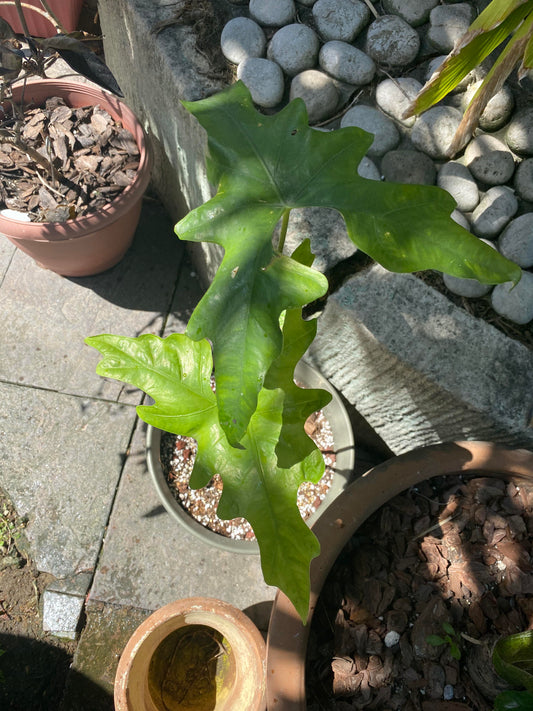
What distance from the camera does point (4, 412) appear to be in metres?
2.24

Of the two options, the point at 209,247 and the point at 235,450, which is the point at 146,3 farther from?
the point at 235,450

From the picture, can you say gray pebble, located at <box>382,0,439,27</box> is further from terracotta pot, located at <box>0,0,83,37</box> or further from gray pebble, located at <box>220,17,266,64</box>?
terracotta pot, located at <box>0,0,83,37</box>

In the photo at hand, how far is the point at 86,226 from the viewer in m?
1.98

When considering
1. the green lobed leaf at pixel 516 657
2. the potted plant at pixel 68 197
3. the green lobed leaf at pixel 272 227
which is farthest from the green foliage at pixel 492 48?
the potted plant at pixel 68 197

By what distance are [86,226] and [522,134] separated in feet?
4.74

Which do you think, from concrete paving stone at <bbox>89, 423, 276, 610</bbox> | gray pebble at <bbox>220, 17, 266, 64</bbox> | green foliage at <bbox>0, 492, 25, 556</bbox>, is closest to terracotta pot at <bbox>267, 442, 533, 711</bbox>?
concrete paving stone at <bbox>89, 423, 276, 610</bbox>

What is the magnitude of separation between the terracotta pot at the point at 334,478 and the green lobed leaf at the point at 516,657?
801 millimetres

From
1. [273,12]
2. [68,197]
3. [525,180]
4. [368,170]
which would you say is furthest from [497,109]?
[68,197]

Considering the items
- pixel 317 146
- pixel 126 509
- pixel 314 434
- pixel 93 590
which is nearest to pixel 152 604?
pixel 93 590

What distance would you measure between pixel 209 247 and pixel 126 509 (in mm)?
1019

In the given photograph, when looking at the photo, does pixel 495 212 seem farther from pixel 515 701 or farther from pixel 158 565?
pixel 158 565

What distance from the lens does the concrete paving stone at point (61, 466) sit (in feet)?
6.80

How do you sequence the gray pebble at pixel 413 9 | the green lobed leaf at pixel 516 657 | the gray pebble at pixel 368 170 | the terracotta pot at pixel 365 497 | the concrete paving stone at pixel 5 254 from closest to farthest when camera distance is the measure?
the green lobed leaf at pixel 516 657 → the terracotta pot at pixel 365 497 → the gray pebble at pixel 368 170 → the gray pebble at pixel 413 9 → the concrete paving stone at pixel 5 254

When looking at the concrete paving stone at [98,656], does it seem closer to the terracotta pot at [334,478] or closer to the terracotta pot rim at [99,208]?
the terracotta pot at [334,478]
